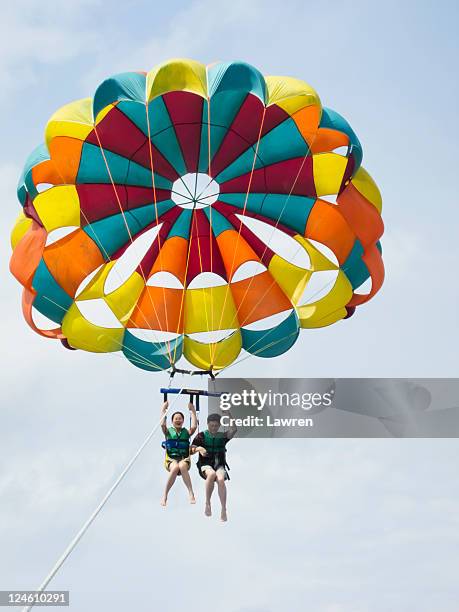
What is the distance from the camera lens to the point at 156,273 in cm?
1335

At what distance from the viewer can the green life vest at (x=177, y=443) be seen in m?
11.3

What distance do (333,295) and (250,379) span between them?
172 centimetres

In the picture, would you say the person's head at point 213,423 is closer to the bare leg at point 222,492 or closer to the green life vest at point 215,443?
the green life vest at point 215,443

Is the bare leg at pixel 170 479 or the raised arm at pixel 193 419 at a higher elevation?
the raised arm at pixel 193 419

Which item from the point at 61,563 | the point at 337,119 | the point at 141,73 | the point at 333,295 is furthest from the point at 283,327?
the point at 61,563

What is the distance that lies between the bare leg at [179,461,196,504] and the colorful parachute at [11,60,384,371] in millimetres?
1594

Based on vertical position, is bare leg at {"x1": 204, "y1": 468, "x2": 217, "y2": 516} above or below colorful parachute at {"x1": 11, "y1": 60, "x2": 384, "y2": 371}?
below

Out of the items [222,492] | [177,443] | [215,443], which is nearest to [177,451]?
[177,443]

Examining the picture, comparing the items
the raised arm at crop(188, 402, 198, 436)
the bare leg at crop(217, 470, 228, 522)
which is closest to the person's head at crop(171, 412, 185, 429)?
the raised arm at crop(188, 402, 198, 436)

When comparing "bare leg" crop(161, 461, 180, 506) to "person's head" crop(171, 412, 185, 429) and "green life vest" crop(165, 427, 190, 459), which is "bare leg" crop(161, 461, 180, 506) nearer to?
"green life vest" crop(165, 427, 190, 459)

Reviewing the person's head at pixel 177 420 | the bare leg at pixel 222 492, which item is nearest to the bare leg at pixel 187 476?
the bare leg at pixel 222 492

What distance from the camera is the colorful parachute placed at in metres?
12.2

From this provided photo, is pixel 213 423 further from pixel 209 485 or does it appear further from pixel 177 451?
pixel 209 485

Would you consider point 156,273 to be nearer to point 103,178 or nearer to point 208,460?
point 103,178
